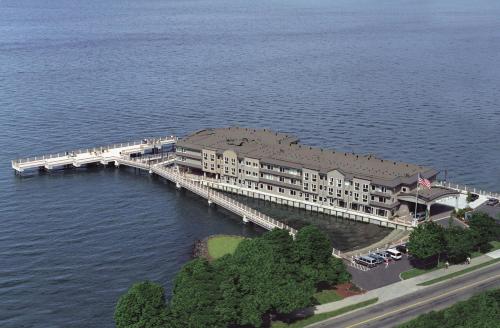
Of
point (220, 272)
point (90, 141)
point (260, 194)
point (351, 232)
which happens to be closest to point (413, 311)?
point (220, 272)

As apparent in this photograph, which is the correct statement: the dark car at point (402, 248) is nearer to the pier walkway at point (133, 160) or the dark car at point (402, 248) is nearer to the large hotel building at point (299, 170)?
the large hotel building at point (299, 170)

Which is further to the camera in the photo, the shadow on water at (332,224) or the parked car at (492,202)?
the parked car at (492,202)

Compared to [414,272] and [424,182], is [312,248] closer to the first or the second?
[414,272]

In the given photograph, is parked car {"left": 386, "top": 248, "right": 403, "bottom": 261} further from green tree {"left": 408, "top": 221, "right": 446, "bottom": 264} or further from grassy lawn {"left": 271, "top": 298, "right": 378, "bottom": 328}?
grassy lawn {"left": 271, "top": 298, "right": 378, "bottom": 328}

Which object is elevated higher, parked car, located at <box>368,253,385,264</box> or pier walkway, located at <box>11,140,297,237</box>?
pier walkway, located at <box>11,140,297,237</box>

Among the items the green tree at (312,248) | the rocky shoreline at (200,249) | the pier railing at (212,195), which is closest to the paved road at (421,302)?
the green tree at (312,248)

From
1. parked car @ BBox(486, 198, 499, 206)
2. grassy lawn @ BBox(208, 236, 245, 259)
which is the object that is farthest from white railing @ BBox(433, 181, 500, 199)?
grassy lawn @ BBox(208, 236, 245, 259)

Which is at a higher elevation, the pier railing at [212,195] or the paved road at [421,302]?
the pier railing at [212,195]
